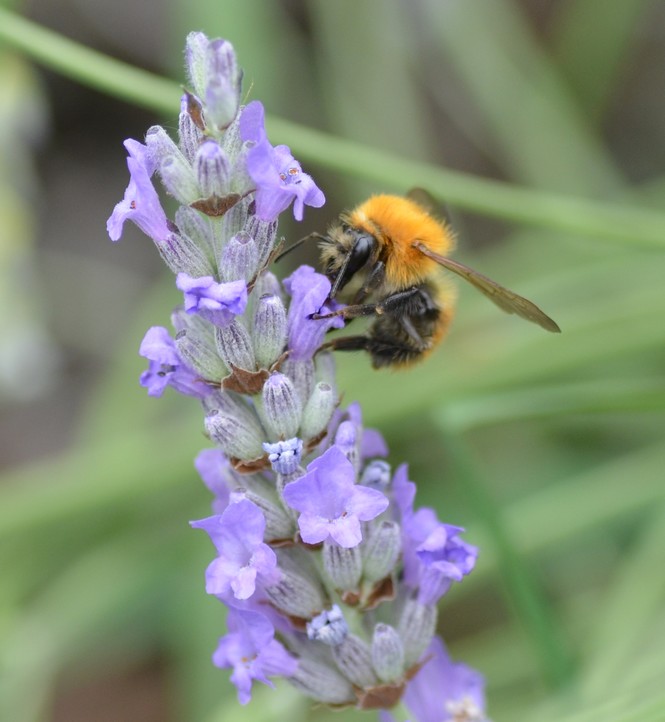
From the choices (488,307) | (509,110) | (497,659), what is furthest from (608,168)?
(497,659)

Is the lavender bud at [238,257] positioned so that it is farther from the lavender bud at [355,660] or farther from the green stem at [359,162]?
the green stem at [359,162]

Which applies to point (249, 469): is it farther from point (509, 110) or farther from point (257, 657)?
point (509, 110)

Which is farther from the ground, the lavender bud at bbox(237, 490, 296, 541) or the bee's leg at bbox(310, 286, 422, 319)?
the bee's leg at bbox(310, 286, 422, 319)

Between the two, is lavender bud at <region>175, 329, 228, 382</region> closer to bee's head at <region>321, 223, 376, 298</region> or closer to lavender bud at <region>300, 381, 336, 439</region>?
lavender bud at <region>300, 381, 336, 439</region>

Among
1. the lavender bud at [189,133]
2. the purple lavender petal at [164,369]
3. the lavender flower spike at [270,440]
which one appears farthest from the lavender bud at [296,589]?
the lavender bud at [189,133]

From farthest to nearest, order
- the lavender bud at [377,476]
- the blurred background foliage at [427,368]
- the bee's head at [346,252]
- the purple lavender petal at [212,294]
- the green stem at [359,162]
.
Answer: the blurred background foliage at [427,368]
the green stem at [359,162]
the bee's head at [346,252]
the lavender bud at [377,476]
the purple lavender petal at [212,294]

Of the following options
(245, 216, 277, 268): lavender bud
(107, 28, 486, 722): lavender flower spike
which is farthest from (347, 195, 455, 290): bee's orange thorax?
(245, 216, 277, 268): lavender bud

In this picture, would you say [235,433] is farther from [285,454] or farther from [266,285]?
[266,285]

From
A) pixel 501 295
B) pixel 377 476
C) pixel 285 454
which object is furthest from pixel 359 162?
pixel 285 454
